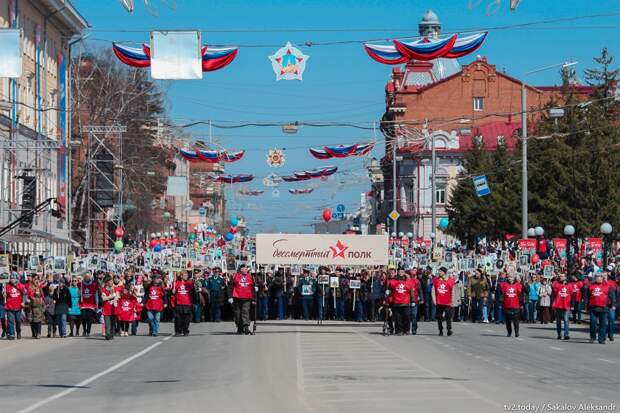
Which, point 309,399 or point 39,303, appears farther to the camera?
point 39,303

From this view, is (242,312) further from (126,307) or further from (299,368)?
(299,368)

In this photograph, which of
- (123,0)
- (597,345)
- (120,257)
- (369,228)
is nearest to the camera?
(123,0)

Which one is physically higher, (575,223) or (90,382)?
(575,223)

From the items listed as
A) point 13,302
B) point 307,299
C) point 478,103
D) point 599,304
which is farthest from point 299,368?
point 478,103

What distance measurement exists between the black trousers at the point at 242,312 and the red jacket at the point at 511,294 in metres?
6.37

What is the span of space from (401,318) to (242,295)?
411 centimetres

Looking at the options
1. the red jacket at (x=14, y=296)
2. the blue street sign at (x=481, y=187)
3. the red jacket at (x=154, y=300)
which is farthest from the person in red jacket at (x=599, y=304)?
the blue street sign at (x=481, y=187)

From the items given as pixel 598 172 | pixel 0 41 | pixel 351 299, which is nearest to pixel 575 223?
pixel 598 172

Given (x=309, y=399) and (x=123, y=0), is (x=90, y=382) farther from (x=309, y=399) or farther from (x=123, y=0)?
(x=123, y=0)

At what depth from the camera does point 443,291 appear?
1271 inches

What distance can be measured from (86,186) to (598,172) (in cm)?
3139

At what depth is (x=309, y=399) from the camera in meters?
16.3

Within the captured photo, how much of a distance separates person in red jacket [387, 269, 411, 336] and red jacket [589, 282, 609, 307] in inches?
184

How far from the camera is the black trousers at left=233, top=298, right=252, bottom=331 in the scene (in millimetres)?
33000
